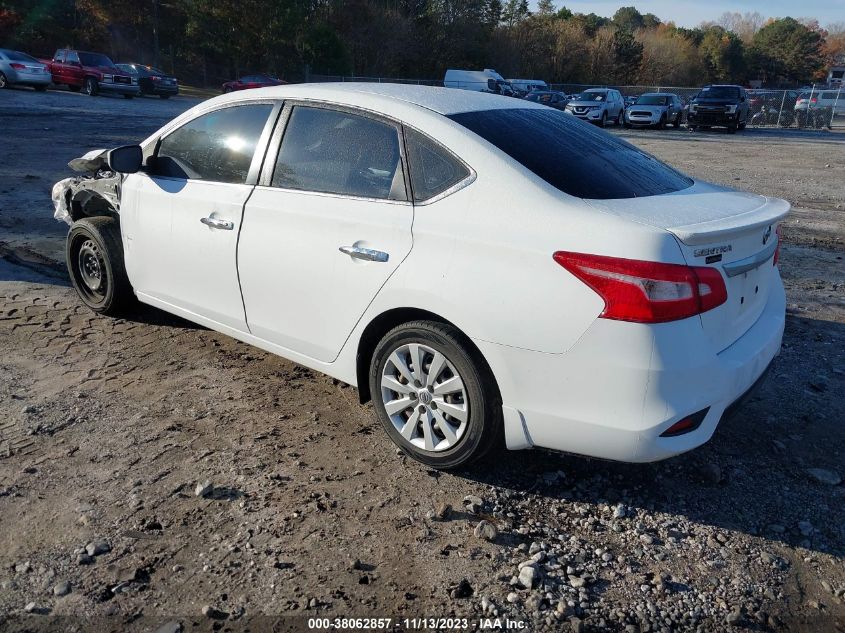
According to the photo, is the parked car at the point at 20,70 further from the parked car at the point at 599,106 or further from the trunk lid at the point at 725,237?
the trunk lid at the point at 725,237

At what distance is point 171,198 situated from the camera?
14.6 feet

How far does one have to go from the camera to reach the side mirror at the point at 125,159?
457cm

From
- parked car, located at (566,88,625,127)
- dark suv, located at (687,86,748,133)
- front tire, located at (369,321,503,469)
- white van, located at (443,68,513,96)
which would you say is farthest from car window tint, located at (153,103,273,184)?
white van, located at (443,68,513,96)

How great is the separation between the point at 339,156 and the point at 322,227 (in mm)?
410

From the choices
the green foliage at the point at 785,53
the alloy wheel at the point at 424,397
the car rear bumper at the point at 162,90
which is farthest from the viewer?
the green foliage at the point at 785,53

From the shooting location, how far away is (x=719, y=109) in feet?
98.3

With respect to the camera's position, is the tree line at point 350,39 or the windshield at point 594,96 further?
the tree line at point 350,39

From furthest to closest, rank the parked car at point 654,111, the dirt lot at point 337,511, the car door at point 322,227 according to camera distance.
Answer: the parked car at point 654,111 < the car door at point 322,227 < the dirt lot at point 337,511

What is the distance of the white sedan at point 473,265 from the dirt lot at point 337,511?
0.35 metres

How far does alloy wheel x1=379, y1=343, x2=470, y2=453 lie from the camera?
324 centimetres

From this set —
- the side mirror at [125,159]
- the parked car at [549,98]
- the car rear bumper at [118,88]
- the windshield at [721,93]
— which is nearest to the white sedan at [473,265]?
the side mirror at [125,159]

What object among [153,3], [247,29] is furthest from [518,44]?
[153,3]

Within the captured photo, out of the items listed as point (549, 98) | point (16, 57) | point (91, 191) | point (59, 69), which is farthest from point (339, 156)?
point (549, 98)

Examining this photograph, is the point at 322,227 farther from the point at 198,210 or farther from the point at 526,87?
the point at 526,87
